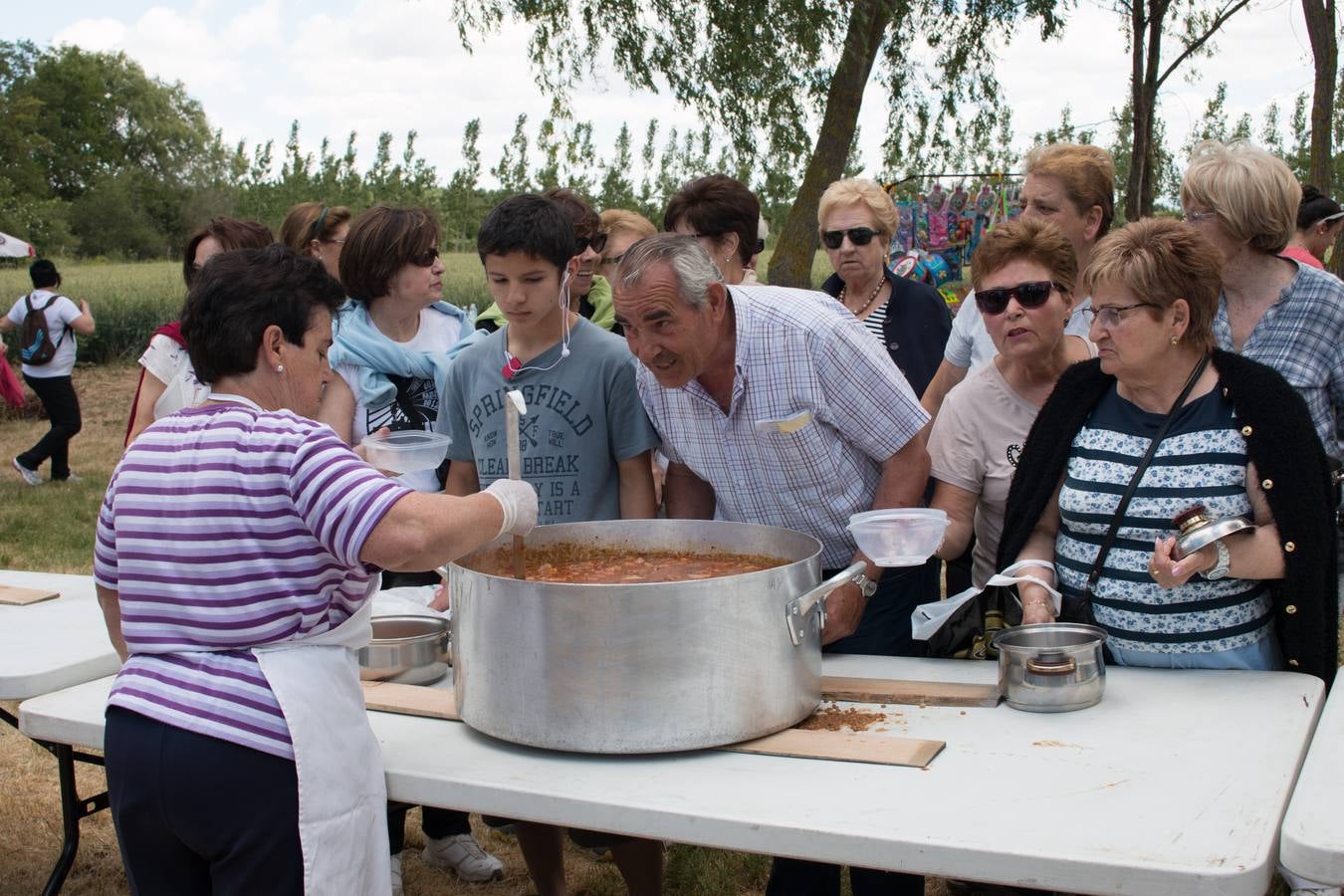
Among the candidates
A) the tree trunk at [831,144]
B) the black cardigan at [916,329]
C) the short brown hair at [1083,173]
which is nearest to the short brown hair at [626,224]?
the black cardigan at [916,329]

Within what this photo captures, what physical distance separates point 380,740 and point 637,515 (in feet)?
2.94

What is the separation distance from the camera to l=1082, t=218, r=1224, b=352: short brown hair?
2.10 m

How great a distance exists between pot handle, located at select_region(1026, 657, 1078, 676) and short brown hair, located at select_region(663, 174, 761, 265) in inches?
79.7

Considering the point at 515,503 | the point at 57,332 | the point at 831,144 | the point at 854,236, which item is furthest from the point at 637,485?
the point at 57,332

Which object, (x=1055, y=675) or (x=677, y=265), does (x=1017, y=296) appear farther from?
(x=1055, y=675)

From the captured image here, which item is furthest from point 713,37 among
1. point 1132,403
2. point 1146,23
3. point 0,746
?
point 1132,403

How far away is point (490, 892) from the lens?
10.7 feet

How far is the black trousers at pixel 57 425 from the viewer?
32.8 ft

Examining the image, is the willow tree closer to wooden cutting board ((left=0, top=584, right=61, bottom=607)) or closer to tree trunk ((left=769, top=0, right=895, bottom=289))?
tree trunk ((left=769, top=0, right=895, bottom=289))

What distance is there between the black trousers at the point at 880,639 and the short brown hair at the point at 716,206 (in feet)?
4.42

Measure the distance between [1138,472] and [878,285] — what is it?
1.84 meters

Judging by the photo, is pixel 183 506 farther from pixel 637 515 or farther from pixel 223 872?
pixel 637 515

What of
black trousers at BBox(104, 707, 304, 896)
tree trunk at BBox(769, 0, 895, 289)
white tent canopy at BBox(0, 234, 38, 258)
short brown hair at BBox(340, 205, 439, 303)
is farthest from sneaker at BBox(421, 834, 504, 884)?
white tent canopy at BBox(0, 234, 38, 258)

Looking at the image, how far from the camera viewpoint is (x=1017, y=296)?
2529mm
